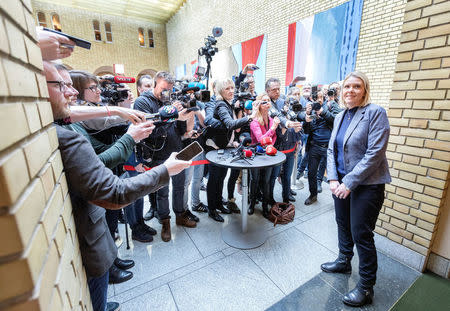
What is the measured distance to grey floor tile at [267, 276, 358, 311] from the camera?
1.87 m

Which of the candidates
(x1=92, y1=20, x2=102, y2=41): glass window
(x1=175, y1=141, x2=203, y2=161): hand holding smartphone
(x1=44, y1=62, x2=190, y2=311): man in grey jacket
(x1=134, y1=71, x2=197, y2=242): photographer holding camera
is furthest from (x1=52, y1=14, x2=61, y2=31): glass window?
(x1=175, y1=141, x2=203, y2=161): hand holding smartphone

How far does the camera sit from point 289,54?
7000 mm

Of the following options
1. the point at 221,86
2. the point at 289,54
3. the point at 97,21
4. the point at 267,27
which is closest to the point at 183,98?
the point at 221,86

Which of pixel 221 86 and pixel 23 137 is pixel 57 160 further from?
pixel 221 86

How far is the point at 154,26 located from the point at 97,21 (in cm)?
358

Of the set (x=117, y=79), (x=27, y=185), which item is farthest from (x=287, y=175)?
(x=27, y=185)

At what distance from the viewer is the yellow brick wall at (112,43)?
12.9 metres

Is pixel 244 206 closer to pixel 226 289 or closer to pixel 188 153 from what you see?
pixel 226 289

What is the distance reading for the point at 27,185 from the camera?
548 mm

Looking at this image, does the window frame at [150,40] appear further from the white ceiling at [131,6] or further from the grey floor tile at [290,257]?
the grey floor tile at [290,257]

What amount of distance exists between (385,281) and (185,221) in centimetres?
232

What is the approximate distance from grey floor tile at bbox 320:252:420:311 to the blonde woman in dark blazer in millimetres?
130

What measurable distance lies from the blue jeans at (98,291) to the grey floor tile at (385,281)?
1.94 metres

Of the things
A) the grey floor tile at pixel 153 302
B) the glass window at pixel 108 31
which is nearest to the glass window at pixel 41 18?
the glass window at pixel 108 31
